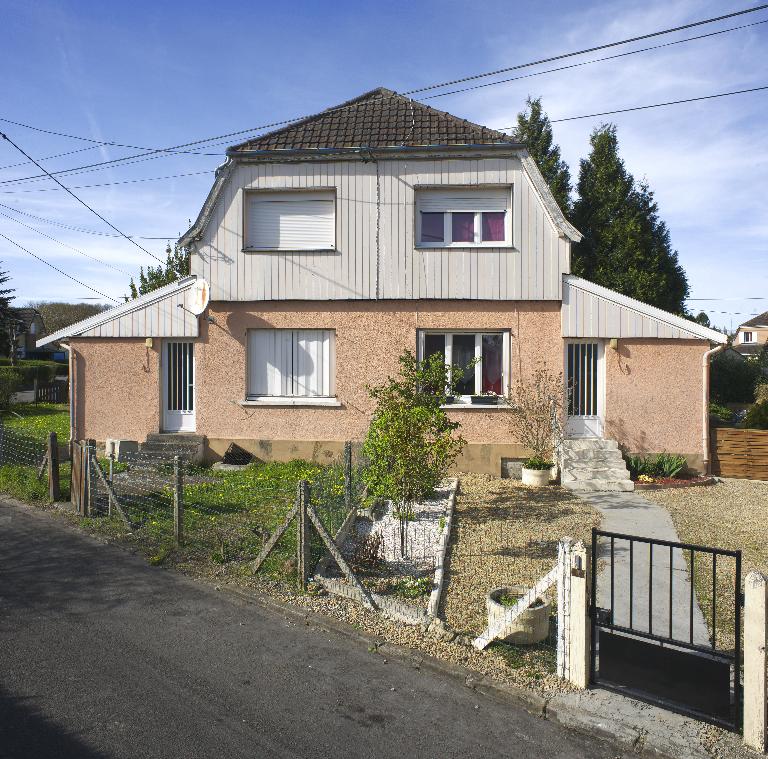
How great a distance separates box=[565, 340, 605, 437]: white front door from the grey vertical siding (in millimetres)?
1293

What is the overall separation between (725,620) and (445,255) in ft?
27.8

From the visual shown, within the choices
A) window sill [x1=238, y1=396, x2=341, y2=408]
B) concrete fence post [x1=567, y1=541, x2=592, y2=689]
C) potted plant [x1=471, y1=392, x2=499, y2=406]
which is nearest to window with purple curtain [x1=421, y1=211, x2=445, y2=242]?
potted plant [x1=471, y1=392, x2=499, y2=406]

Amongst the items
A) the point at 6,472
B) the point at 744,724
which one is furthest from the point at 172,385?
the point at 744,724

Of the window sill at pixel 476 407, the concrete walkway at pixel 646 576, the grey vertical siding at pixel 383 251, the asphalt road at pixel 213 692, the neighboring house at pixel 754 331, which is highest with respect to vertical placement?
the neighboring house at pixel 754 331

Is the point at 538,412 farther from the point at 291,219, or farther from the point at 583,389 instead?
the point at 291,219

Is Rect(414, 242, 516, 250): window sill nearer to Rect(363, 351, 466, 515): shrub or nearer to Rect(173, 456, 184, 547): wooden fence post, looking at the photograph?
Rect(363, 351, 466, 515): shrub

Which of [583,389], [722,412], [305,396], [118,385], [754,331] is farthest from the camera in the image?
[754,331]

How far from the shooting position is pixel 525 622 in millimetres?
5184

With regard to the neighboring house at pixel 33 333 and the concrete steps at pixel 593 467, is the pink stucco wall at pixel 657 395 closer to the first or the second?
the concrete steps at pixel 593 467

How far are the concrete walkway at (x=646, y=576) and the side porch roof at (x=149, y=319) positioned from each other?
8.70 metres

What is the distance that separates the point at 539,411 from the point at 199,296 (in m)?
7.15

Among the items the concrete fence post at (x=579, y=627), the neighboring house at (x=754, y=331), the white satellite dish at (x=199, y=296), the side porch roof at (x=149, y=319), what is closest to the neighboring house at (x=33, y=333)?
A: the side porch roof at (x=149, y=319)

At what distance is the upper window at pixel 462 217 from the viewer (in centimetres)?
1270

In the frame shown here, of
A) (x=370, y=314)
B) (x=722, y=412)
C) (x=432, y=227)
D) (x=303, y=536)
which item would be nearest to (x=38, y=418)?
(x=370, y=314)
